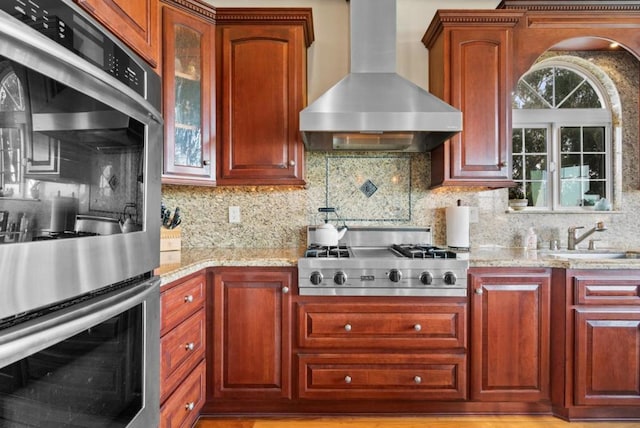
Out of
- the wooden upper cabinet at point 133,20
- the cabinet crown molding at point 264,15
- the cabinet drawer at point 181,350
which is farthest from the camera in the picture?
the cabinet crown molding at point 264,15

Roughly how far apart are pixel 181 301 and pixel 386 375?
1153mm

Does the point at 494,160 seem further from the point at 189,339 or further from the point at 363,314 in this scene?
the point at 189,339

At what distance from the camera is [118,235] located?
902mm

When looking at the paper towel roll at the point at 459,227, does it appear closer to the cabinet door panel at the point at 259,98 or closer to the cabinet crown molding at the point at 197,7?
the cabinet door panel at the point at 259,98

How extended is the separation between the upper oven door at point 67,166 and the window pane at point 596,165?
9.93 feet

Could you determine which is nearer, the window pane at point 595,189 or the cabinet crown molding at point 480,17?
the cabinet crown molding at point 480,17

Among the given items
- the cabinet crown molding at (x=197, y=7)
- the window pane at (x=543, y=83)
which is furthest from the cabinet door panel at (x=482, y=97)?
the cabinet crown molding at (x=197, y=7)

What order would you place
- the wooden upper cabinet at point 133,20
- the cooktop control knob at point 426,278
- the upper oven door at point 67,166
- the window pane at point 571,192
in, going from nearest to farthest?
the upper oven door at point 67,166 < the wooden upper cabinet at point 133,20 < the cooktop control knob at point 426,278 < the window pane at point 571,192

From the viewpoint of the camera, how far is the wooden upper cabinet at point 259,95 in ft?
6.99

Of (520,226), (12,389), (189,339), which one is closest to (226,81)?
(189,339)

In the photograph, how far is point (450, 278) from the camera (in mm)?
1836

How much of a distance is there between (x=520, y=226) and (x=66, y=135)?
Result: 272 centimetres

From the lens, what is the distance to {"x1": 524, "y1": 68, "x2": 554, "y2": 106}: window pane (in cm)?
264

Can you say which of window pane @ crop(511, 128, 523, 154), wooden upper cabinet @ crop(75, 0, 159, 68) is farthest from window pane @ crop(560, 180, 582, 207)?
wooden upper cabinet @ crop(75, 0, 159, 68)
